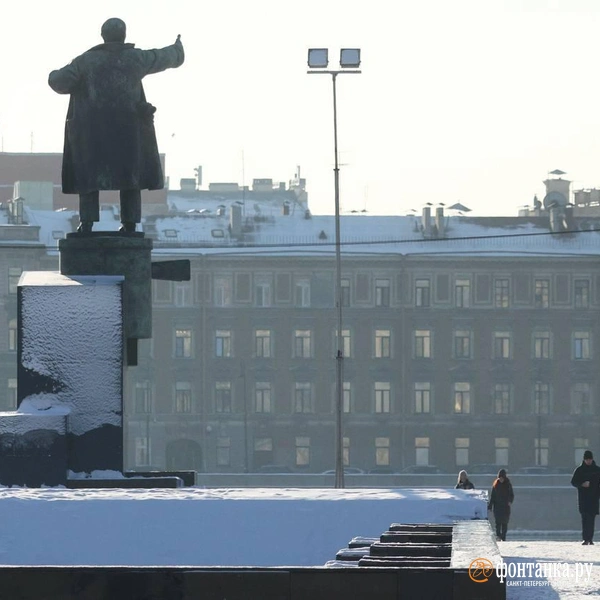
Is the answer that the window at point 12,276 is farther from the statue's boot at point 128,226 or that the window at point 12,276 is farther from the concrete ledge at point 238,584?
the concrete ledge at point 238,584

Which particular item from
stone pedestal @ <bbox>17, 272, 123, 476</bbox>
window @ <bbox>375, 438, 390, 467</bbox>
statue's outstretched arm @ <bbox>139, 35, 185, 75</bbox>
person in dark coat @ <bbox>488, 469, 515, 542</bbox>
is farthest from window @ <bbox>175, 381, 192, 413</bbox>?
stone pedestal @ <bbox>17, 272, 123, 476</bbox>

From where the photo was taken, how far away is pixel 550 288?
69062mm

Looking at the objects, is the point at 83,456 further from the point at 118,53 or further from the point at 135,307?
the point at 118,53

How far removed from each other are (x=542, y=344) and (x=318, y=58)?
108 feet

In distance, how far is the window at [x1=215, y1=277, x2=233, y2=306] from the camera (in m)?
68.8

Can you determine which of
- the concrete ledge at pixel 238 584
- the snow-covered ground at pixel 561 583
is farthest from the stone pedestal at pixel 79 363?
the concrete ledge at pixel 238 584

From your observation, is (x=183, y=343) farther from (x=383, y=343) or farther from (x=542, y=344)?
(x=542, y=344)

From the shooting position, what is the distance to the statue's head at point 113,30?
1234 cm

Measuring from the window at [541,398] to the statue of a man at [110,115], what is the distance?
5642 cm

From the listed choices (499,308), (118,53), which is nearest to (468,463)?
(499,308)

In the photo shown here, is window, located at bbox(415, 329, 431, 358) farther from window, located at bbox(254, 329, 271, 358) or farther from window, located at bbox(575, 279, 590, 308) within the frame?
window, located at bbox(575, 279, 590, 308)

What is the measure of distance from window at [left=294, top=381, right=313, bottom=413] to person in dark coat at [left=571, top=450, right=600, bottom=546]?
49.8 meters

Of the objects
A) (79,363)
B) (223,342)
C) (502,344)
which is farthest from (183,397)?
(79,363)

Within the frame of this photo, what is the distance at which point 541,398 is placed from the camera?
68.2m
